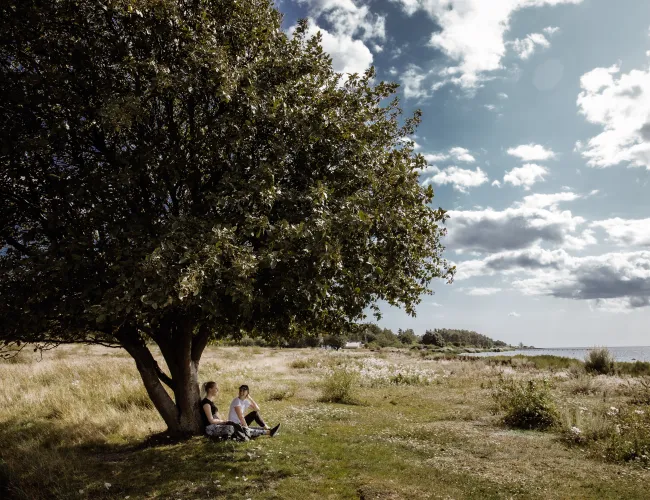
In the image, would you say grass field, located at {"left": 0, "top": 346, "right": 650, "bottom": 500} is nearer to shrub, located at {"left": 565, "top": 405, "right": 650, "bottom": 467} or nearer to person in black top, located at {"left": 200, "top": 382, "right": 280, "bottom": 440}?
shrub, located at {"left": 565, "top": 405, "right": 650, "bottom": 467}

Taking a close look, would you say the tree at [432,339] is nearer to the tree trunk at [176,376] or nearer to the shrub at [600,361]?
the shrub at [600,361]

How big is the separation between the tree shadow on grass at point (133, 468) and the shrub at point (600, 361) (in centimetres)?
2684

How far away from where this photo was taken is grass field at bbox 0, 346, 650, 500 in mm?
9062

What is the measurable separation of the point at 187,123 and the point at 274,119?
3096 millimetres

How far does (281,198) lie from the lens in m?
9.45

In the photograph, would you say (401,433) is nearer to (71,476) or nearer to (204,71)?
(71,476)

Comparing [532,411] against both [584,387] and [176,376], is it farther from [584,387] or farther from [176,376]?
[176,376]

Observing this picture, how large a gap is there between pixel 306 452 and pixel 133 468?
4.29m

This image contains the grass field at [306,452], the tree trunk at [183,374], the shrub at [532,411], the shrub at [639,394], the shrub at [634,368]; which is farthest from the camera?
the shrub at [634,368]

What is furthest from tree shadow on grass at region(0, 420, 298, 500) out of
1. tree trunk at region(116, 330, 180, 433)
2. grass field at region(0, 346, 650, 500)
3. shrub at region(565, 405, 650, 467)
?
shrub at region(565, 405, 650, 467)

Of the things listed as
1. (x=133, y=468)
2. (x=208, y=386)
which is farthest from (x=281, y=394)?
(x=133, y=468)

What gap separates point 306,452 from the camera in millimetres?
11812

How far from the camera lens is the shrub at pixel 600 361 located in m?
29.9

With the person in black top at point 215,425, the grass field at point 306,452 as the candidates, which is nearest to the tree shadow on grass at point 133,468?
the grass field at point 306,452
